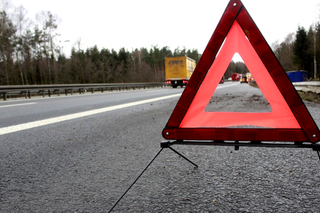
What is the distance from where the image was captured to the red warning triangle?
1.64 m

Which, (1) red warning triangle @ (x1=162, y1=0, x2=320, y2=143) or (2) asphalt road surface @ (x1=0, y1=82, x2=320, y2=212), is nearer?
(1) red warning triangle @ (x1=162, y1=0, x2=320, y2=143)

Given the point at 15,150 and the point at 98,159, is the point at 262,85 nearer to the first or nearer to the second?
the point at 98,159

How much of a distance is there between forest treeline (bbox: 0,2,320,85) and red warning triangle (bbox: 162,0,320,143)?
133ft

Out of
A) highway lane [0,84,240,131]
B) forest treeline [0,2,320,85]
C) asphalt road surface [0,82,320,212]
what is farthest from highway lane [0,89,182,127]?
forest treeline [0,2,320,85]

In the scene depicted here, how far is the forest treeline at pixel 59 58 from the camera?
A: 3738 centimetres

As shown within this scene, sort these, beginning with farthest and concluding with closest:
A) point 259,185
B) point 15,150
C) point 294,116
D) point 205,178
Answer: point 15,150 → point 205,178 → point 259,185 → point 294,116

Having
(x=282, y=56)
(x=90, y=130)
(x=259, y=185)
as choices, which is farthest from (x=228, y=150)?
(x=282, y=56)

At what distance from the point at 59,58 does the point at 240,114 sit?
197 ft

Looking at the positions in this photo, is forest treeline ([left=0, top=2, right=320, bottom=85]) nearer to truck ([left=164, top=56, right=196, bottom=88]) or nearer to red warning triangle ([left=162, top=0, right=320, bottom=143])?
truck ([left=164, top=56, right=196, bottom=88])

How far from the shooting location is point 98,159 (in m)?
2.84

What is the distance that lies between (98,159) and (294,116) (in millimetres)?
2005

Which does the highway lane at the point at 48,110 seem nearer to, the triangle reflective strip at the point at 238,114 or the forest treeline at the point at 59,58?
the triangle reflective strip at the point at 238,114

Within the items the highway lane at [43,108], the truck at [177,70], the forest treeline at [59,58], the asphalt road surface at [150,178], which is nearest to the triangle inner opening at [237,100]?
the asphalt road surface at [150,178]

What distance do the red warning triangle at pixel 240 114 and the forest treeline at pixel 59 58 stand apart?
133ft
